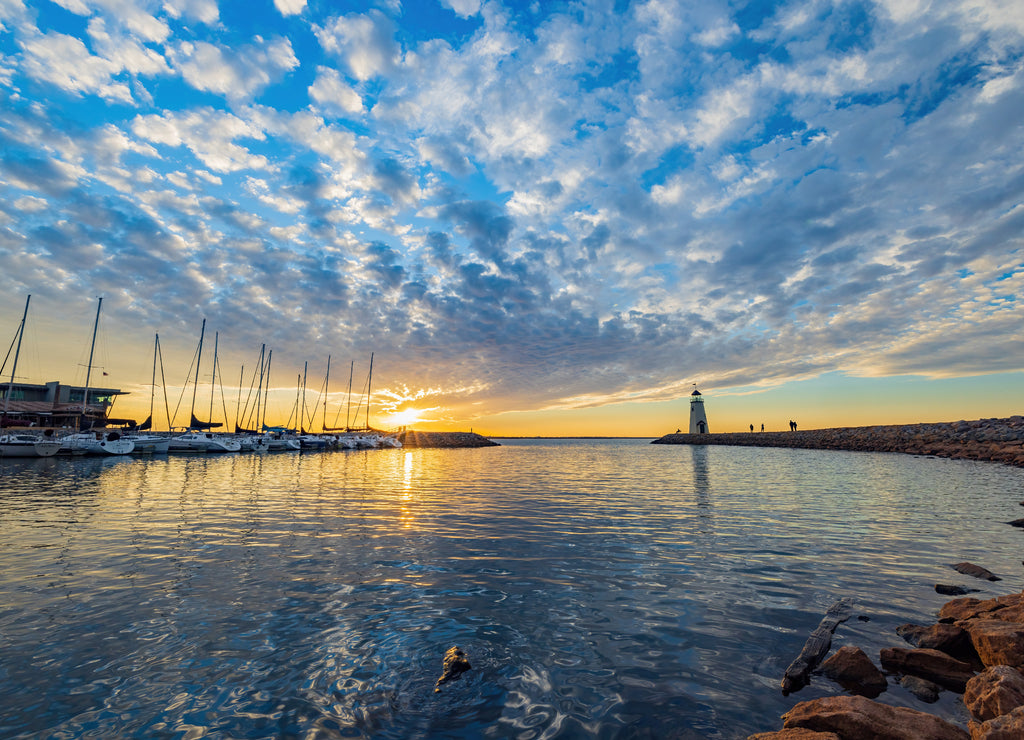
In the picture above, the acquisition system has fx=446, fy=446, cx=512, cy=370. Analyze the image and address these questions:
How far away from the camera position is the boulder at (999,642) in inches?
231

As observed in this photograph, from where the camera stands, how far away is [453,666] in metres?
6.36

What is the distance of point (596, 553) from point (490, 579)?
3689mm

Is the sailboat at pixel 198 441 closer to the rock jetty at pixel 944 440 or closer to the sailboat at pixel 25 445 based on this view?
the sailboat at pixel 25 445

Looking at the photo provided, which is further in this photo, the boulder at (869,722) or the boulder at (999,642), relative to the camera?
the boulder at (999,642)

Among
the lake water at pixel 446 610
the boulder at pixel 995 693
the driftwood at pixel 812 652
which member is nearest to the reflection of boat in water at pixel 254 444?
the lake water at pixel 446 610

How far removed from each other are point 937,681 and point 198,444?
75.2 m

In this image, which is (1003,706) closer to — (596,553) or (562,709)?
(562,709)

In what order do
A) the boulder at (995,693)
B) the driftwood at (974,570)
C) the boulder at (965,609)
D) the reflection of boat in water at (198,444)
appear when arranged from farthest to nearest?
the reflection of boat in water at (198,444)
the driftwood at (974,570)
the boulder at (965,609)
the boulder at (995,693)

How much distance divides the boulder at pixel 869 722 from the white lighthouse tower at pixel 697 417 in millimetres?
134611

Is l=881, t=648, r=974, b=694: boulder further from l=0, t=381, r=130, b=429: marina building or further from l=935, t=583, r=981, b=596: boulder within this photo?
l=0, t=381, r=130, b=429: marina building

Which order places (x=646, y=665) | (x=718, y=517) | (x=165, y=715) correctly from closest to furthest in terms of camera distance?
(x=165, y=715) → (x=646, y=665) → (x=718, y=517)

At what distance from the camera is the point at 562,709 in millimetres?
5562

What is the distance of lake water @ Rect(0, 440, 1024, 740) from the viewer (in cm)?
545

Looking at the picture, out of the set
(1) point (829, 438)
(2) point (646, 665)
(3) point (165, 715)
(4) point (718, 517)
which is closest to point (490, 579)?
(2) point (646, 665)
